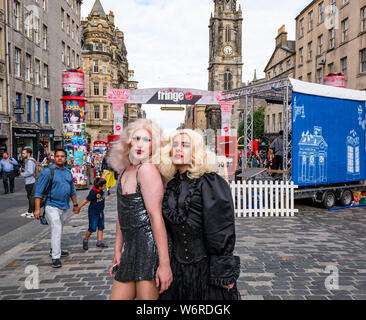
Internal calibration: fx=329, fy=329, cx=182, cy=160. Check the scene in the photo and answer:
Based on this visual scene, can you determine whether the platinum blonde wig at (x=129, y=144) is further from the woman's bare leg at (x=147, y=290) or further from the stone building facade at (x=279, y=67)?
the stone building facade at (x=279, y=67)

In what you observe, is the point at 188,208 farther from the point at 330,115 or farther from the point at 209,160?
the point at 330,115

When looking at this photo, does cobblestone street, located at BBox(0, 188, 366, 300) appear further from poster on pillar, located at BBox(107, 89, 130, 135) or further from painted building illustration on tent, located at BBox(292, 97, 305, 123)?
poster on pillar, located at BBox(107, 89, 130, 135)

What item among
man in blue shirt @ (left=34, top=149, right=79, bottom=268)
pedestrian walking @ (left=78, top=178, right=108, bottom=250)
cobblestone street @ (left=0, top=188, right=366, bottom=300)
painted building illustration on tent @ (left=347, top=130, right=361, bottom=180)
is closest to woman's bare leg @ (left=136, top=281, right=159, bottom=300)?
cobblestone street @ (left=0, top=188, right=366, bottom=300)

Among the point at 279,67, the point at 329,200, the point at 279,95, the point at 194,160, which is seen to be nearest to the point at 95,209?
the point at 194,160

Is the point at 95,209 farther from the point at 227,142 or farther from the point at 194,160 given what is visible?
the point at 227,142

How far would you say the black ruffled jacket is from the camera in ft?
7.41

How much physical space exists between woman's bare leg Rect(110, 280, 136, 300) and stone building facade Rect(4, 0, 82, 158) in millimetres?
22407

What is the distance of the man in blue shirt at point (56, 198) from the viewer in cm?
507

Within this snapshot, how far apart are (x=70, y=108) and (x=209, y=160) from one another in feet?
43.9

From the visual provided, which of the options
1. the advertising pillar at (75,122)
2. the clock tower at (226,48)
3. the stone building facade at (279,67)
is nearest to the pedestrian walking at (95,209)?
the advertising pillar at (75,122)

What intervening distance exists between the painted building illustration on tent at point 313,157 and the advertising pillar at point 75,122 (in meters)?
9.53

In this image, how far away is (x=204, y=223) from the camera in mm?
2279

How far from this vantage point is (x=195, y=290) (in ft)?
7.71
